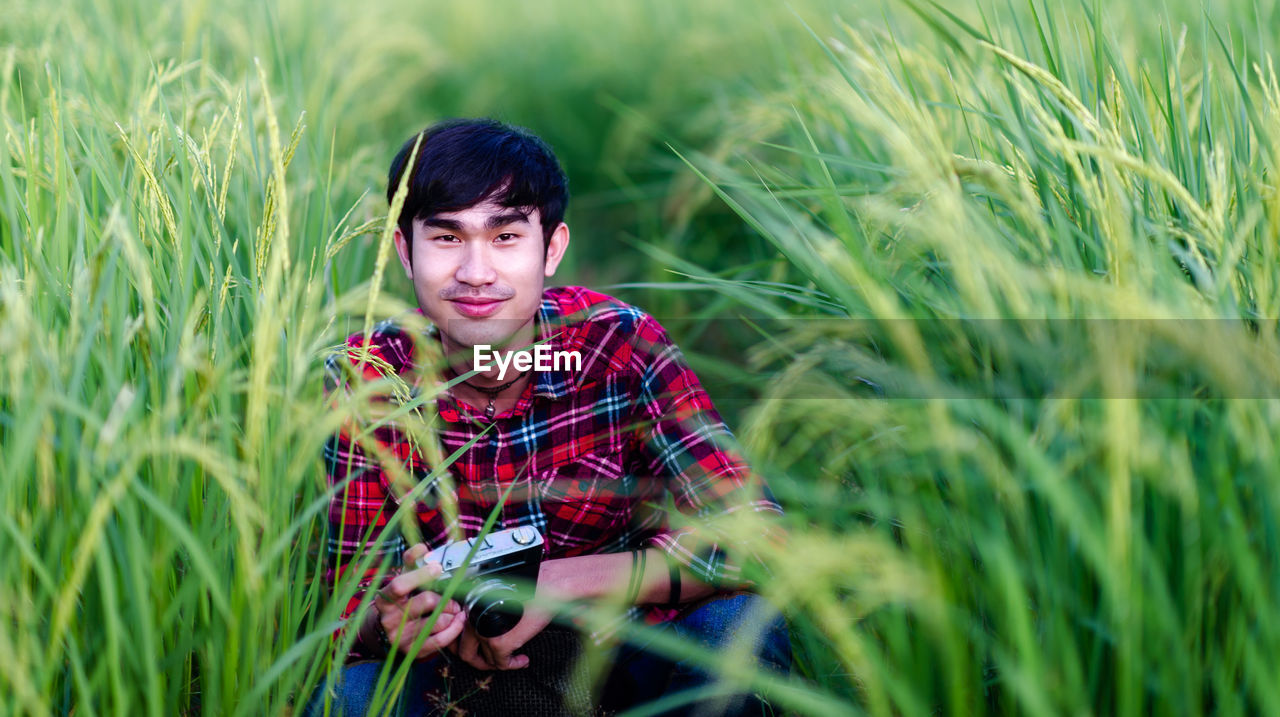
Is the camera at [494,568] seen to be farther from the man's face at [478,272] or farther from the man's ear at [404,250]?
the man's ear at [404,250]

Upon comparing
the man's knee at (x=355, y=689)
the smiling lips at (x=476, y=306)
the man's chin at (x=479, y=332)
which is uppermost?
the smiling lips at (x=476, y=306)

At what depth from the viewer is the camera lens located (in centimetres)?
153

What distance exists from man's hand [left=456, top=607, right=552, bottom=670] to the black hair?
698mm

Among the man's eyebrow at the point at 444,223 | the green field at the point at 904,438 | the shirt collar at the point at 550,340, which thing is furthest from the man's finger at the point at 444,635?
the man's eyebrow at the point at 444,223

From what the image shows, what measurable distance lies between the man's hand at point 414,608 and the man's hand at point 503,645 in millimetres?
61

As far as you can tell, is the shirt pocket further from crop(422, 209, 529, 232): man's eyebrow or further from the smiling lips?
crop(422, 209, 529, 232): man's eyebrow

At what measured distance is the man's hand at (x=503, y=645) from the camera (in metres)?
1.64

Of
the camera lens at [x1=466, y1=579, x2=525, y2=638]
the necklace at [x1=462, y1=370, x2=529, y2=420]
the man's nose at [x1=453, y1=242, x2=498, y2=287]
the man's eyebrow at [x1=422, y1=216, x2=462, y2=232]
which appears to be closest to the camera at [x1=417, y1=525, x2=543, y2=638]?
the camera lens at [x1=466, y1=579, x2=525, y2=638]

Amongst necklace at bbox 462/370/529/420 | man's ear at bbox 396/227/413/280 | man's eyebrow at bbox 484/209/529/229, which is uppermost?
man's eyebrow at bbox 484/209/529/229

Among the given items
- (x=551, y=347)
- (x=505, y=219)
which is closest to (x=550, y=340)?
(x=551, y=347)

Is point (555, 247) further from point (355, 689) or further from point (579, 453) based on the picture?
point (355, 689)

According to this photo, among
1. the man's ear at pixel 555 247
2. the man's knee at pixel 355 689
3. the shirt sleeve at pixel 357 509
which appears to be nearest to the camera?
the man's knee at pixel 355 689

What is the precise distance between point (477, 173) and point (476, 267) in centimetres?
18

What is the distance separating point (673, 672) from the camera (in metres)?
1.83
